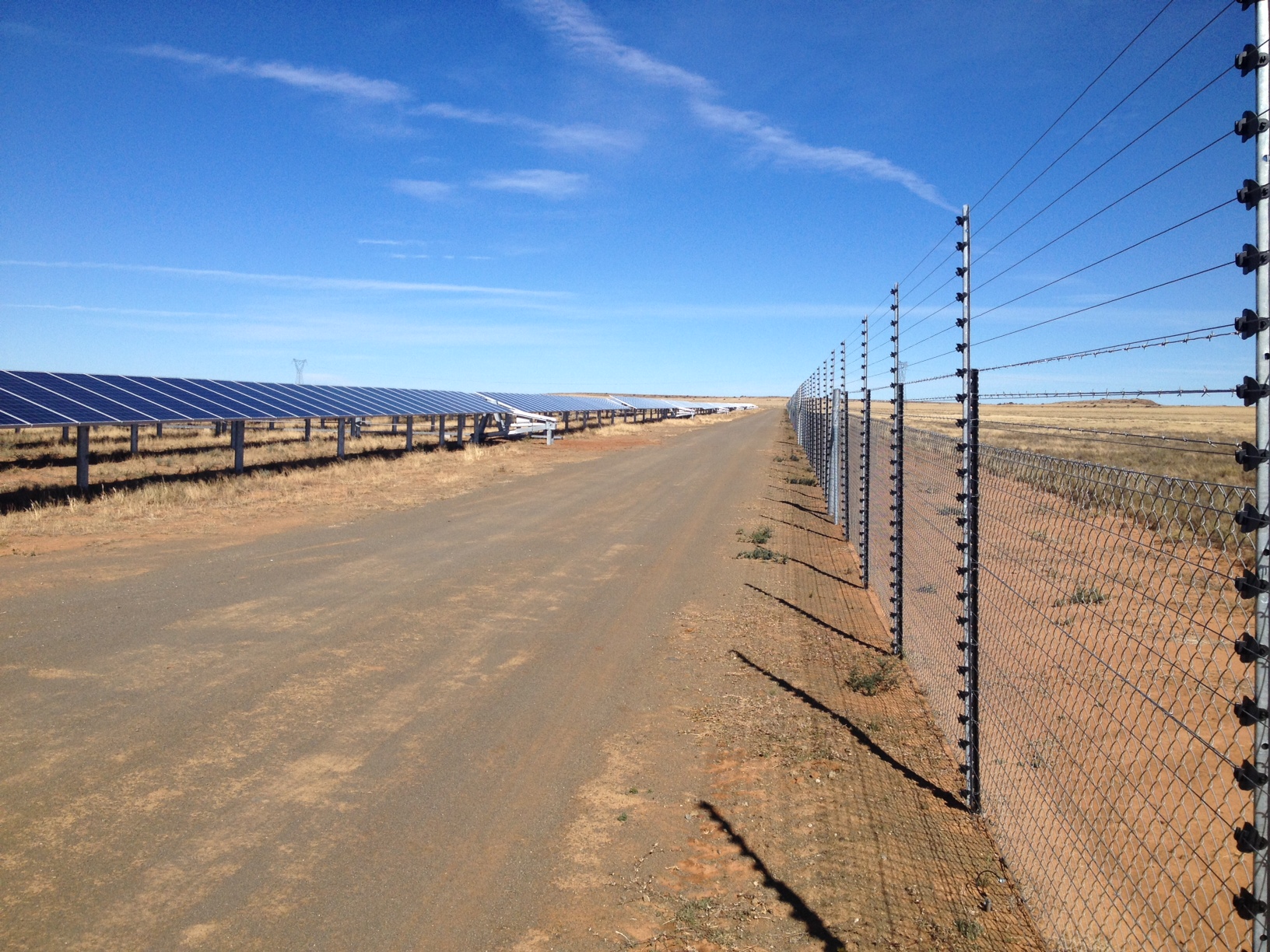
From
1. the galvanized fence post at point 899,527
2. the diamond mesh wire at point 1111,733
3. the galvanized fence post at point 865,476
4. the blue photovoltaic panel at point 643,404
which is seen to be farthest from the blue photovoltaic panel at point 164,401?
the blue photovoltaic panel at point 643,404

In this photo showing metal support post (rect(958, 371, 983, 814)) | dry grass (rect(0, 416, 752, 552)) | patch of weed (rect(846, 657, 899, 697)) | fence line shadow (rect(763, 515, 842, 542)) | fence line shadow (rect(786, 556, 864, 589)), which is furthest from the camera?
fence line shadow (rect(763, 515, 842, 542))

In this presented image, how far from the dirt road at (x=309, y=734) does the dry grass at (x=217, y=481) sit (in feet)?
10.8

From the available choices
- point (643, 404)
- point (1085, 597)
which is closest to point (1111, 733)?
point (1085, 597)

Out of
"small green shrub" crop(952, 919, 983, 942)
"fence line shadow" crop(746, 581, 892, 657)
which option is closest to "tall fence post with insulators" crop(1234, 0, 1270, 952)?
"small green shrub" crop(952, 919, 983, 942)

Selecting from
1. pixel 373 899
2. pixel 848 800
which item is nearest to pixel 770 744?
pixel 848 800

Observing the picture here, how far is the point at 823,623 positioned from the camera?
9.55 meters

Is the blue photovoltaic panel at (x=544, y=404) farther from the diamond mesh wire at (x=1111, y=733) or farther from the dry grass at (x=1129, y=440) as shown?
the diamond mesh wire at (x=1111, y=733)

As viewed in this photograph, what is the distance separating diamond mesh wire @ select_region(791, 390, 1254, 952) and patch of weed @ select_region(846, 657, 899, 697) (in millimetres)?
273

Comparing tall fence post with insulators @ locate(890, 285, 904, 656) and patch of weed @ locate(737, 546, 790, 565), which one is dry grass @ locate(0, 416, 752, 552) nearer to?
patch of weed @ locate(737, 546, 790, 565)

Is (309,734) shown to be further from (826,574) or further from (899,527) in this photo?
(826,574)

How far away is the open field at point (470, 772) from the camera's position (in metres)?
4.05

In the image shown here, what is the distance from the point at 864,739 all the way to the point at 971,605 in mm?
1495

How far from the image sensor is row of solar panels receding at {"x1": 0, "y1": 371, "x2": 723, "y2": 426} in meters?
20.1

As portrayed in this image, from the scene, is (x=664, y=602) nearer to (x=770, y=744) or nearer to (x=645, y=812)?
(x=770, y=744)
